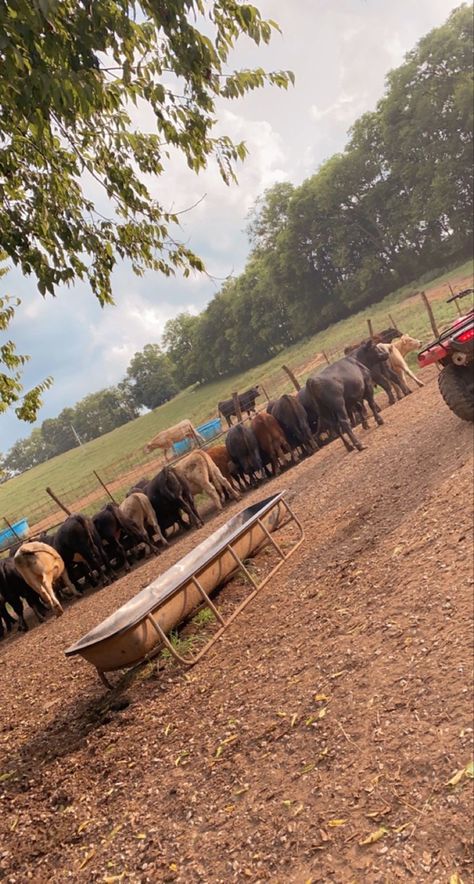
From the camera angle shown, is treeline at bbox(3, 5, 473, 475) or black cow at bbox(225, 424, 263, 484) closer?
black cow at bbox(225, 424, 263, 484)

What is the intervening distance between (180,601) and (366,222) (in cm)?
5643

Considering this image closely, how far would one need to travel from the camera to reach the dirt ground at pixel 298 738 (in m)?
2.71

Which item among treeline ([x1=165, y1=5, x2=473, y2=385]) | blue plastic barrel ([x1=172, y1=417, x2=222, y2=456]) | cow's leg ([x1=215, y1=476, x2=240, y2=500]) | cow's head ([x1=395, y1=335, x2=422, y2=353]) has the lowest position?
cow's leg ([x1=215, y1=476, x2=240, y2=500])

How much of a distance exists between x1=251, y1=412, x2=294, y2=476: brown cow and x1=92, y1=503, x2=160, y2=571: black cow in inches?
142

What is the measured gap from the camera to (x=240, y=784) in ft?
11.3

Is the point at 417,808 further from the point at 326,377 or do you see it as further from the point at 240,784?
the point at 326,377

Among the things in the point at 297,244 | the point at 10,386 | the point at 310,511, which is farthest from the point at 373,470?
the point at 297,244

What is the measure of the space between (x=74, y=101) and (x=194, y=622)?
521 centimetres

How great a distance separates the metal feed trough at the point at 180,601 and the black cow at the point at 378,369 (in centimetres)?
704

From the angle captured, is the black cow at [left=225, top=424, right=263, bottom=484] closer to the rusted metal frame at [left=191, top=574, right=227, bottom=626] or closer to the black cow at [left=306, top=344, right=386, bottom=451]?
the black cow at [left=306, top=344, right=386, bottom=451]

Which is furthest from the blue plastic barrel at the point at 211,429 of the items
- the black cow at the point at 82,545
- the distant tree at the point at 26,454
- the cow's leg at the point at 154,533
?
the distant tree at the point at 26,454

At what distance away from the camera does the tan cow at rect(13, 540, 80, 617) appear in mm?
11062

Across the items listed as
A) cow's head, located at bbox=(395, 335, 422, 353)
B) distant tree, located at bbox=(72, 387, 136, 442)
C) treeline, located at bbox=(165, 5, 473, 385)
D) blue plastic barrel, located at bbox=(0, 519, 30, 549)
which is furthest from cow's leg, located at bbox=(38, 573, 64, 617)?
distant tree, located at bbox=(72, 387, 136, 442)

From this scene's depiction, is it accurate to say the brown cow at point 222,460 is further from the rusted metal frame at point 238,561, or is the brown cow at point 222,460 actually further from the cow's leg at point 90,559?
the rusted metal frame at point 238,561
